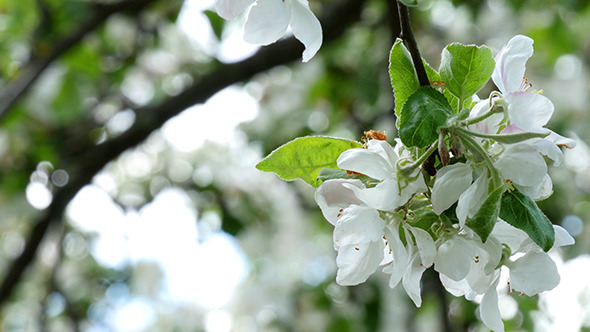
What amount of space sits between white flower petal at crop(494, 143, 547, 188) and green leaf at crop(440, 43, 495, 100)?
0.17ft

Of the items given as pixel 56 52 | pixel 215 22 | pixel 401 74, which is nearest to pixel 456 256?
pixel 401 74

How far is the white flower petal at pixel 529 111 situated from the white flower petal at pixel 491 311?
0.36 feet

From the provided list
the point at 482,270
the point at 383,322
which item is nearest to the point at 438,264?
the point at 482,270

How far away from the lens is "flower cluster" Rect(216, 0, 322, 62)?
1.44ft

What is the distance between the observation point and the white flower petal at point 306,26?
0.45 m

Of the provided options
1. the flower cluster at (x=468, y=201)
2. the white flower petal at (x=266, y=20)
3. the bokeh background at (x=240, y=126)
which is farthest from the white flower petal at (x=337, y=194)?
the bokeh background at (x=240, y=126)

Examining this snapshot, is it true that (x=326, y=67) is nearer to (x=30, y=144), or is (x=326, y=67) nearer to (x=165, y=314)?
(x=30, y=144)

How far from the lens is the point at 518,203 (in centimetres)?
41

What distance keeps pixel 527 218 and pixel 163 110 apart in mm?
1312

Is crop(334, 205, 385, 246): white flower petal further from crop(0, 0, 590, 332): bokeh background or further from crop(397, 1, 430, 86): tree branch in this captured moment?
crop(0, 0, 590, 332): bokeh background

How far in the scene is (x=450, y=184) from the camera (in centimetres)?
40

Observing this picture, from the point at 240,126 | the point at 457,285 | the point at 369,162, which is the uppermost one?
the point at 369,162

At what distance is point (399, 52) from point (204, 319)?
85.2 inches

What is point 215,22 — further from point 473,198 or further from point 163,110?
point 473,198
